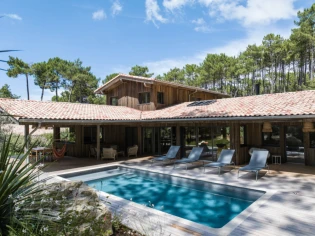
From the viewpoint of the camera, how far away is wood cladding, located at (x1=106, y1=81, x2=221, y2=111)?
19038 millimetres

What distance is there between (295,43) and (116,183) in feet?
107

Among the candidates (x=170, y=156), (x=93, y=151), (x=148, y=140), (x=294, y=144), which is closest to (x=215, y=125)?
(x=170, y=156)

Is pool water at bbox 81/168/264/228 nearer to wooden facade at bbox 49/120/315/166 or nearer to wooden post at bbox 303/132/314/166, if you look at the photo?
wooden facade at bbox 49/120/315/166

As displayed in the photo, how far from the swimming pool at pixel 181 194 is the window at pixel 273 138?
661 centimetres

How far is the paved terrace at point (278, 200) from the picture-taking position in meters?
5.02

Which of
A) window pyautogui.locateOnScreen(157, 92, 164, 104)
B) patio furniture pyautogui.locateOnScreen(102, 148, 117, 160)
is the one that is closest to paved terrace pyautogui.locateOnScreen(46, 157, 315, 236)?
patio furniture pyautogui.locateOnScreen(102, 148, 117, 160)

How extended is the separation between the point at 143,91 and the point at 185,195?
479 inches

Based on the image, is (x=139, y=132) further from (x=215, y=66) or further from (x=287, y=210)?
(x=215, y=66)

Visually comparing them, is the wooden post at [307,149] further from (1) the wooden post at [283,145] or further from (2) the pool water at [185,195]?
(2) the pool water at [185,195]

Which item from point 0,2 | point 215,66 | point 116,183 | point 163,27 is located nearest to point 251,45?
point 215,66

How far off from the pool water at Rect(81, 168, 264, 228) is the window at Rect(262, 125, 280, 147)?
661 cm

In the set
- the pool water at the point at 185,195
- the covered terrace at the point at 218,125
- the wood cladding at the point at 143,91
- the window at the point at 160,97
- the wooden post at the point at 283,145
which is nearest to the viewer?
the pool water at the point at 185,195

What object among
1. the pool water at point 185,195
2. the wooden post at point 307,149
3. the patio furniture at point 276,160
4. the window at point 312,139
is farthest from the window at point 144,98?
the window at point 312,139

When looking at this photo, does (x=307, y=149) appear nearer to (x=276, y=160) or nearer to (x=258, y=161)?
(x=276, y=160)
